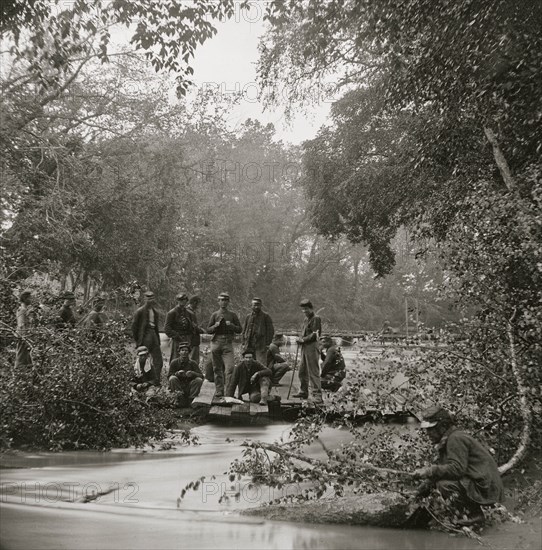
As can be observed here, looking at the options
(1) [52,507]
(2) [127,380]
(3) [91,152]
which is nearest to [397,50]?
(2) [127,380]

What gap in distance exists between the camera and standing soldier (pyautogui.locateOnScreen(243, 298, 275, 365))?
13.3 meters

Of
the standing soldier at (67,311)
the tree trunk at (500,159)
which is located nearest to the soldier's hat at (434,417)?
the tree trunk at (500,159)

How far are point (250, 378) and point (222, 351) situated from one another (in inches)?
29.7

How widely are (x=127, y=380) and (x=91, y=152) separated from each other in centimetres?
1487

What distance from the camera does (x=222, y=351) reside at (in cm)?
1303

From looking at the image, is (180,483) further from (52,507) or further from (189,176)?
(189,176)

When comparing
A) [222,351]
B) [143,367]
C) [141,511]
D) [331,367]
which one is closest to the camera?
[141,511]

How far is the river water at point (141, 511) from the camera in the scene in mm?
6105

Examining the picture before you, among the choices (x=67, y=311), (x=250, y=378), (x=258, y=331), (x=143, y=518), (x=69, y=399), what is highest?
(x=67, y=311)

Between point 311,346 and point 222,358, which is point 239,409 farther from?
point 311,346

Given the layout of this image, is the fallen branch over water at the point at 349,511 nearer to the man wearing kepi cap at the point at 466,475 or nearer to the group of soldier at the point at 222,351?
the man wearing kepi cap at the point at 466,475

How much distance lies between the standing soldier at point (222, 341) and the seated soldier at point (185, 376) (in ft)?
1.41

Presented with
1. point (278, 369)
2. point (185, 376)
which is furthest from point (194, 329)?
point (278, 369)

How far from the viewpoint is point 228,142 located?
43.0 meters
